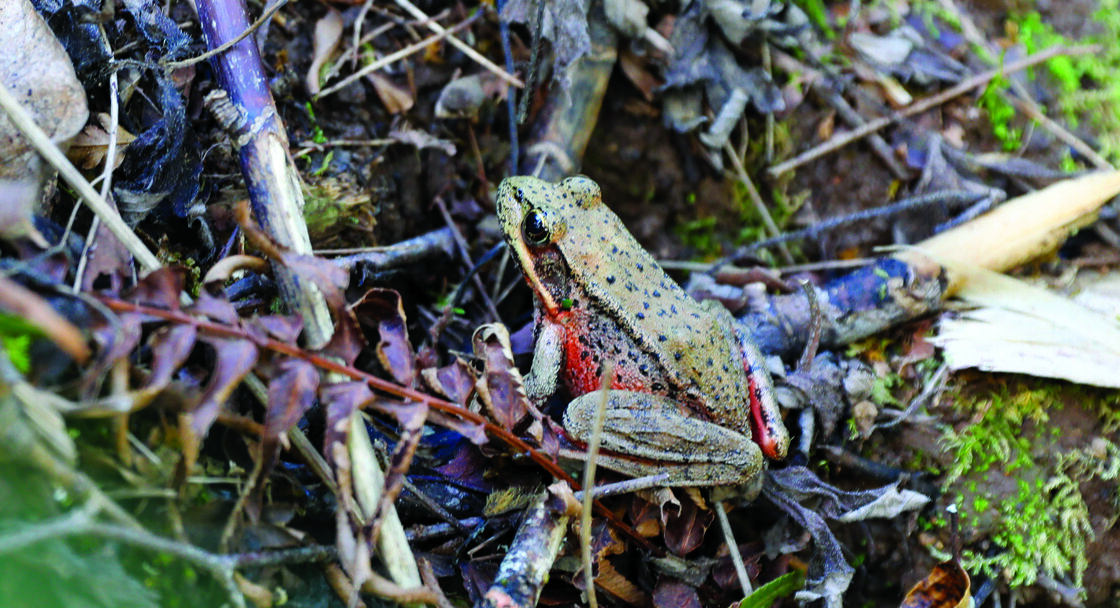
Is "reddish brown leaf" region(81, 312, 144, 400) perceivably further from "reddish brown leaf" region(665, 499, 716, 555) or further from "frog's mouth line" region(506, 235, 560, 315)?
"reddish brown leaf" region(665, 499, 716, 555)

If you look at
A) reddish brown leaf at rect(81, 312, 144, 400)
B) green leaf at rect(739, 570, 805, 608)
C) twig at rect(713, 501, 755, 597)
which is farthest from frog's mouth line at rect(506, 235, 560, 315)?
reddish brown leaf at rect(81, 312, 144, 400)

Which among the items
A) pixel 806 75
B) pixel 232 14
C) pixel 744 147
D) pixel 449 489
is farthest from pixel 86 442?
pixel 806 75

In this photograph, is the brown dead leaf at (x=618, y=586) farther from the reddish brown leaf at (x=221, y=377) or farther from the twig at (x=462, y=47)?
Result: the twig at (x=462, y=47)

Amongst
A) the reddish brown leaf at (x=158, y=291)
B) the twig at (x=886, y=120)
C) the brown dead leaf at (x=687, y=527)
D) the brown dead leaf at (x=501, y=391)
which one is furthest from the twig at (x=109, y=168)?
the twig at (x=886, y=120)

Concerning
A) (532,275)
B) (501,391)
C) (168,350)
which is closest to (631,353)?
(532,275)

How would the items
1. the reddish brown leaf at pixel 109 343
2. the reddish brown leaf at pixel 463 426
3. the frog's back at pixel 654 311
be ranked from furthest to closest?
the frog's back at pixel 654 311 < the reddish brown leaf at pixel 463 426 < the reddish brown leaf at pixel 109 343

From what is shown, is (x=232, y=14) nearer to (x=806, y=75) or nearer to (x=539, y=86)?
(x=539, y=86)
